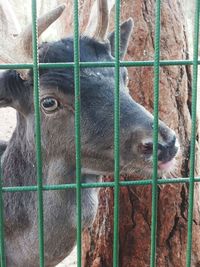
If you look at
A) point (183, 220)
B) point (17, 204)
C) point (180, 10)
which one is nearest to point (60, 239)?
point (17, 204)

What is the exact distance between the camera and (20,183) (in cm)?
424

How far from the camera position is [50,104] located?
3.81m

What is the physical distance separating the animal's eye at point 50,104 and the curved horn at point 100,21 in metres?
0.71

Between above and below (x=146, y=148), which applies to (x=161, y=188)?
below

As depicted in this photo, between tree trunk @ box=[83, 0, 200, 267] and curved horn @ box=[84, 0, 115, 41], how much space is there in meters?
0.72

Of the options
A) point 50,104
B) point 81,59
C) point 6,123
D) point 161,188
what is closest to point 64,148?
point 50,104

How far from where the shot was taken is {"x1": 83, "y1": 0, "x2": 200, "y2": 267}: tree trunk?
490 cm

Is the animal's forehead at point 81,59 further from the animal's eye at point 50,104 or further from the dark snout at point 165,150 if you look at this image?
the dark snout at point 165,150

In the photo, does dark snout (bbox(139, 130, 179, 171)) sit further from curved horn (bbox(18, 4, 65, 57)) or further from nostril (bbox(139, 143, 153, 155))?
curved horn (bbox(18, 4, 65, 57))

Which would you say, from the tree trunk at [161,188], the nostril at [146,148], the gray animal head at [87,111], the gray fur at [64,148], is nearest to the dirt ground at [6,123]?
the tree trunk at [161,188]

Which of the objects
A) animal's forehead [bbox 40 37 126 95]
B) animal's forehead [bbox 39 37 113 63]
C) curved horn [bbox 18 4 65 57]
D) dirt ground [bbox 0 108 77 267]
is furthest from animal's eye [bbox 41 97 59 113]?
dirt ground [bbox 0 108 77 267]

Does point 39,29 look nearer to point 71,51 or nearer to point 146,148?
point 71,51

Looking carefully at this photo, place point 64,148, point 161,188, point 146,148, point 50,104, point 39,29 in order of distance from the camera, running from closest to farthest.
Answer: point 39,29 < point 146,148 < point 50,104 < point 64,148 < point 161,188

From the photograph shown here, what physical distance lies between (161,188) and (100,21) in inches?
70.8
